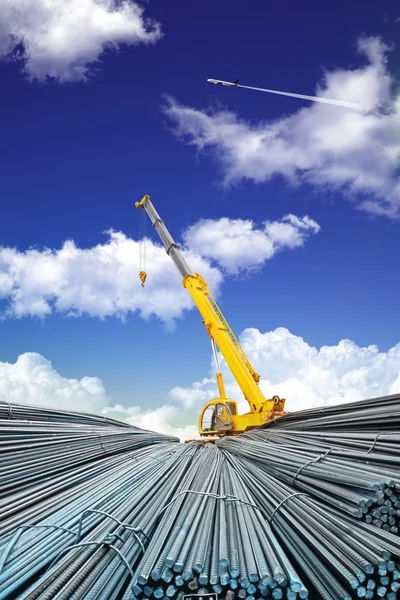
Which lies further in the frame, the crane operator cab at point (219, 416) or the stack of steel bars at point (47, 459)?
the crane operator cab at point (219, 416)

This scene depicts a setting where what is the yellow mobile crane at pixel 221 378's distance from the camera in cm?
1443

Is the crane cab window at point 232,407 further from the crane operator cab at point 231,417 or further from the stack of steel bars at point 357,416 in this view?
the stack of steel bars at point 357,416

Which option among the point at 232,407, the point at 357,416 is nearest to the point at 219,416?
the point at 232,407

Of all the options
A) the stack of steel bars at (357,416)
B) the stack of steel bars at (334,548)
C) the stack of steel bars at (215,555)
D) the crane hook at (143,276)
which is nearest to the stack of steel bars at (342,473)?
the stack of steel bars at (334,548)

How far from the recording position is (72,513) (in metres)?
3.96

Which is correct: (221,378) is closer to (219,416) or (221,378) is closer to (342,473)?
(219,416)

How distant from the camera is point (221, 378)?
15859 millimetres

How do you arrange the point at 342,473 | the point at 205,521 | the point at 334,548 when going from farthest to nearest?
the point at 342,473 < the point at 205,521 < the point at 334,548

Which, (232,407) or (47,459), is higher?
(232,407)

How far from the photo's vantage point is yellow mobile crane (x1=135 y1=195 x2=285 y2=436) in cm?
1443

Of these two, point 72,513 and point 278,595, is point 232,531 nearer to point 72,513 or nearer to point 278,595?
point 278,595

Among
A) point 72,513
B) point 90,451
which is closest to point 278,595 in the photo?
point 72,513

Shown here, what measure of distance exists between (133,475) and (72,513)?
3.61 feet

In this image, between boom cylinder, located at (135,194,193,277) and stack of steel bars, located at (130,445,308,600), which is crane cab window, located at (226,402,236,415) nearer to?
boom cylinder, located at (135,194,193,277)
